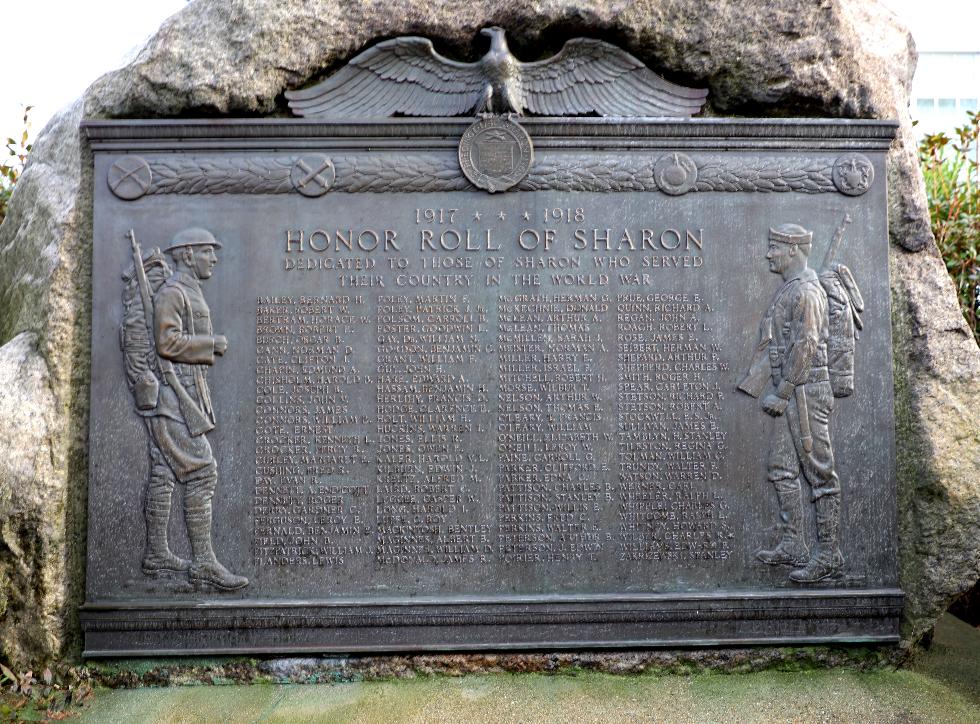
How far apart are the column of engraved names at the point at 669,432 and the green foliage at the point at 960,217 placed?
8.73 ft

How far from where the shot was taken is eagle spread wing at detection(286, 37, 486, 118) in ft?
14.2

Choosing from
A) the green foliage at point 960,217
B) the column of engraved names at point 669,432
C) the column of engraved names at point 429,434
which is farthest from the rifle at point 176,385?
the green foliage at point 960,217

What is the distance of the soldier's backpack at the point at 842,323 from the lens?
4.25m

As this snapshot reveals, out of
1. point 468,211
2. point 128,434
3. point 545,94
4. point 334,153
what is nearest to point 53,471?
point 128,434

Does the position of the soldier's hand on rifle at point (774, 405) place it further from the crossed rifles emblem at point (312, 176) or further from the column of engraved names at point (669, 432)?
the crossed rifles emblem at point (312, 176)

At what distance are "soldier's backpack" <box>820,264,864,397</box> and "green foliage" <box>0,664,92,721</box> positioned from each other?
428 centimetres

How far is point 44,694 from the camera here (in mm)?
3875

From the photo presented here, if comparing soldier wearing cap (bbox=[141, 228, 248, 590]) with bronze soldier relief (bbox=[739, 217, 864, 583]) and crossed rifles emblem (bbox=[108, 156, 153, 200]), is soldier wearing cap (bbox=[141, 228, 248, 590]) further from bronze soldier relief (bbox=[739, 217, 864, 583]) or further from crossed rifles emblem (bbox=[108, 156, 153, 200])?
bronze soldier relief (bbox=[739, 217, 864, 583])

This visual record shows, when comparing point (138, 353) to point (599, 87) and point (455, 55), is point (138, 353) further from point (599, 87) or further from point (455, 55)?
point (599, 87)

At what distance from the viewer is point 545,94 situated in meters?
4.39

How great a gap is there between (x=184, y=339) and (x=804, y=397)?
3.38 meters

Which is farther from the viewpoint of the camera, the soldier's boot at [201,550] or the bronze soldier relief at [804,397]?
the bronze soldier relief at [804,397]

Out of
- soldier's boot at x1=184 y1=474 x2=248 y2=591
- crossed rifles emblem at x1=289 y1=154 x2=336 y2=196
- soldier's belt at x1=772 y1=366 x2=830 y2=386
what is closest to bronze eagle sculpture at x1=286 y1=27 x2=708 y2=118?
crossed rifles emblem at x1=289 y1=154 x2=336 y2=196

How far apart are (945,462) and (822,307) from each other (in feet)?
3.49
